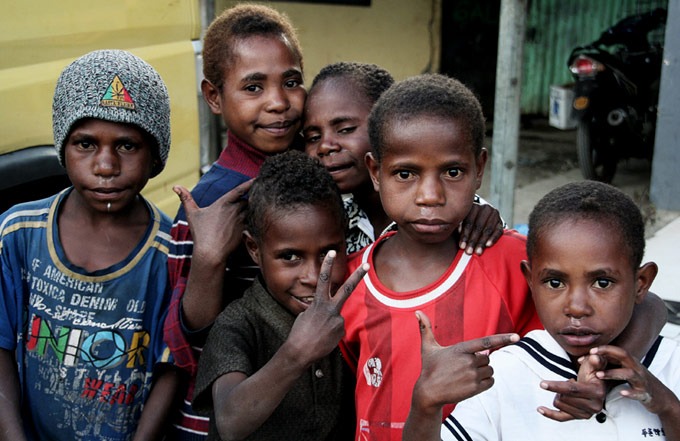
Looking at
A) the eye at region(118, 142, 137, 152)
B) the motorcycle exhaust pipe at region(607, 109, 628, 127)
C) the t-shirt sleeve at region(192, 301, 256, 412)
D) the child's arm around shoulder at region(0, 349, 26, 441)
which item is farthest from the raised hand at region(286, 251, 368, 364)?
the motorcycle exhaust pipe at region(607, 109, 628, 127)

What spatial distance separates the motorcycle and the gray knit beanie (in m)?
5.61

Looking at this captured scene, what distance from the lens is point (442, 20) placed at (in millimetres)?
10273

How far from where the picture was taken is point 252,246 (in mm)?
2264

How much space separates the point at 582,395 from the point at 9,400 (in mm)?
1595

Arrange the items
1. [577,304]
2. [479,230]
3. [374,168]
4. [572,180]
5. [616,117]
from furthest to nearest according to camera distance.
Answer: [572,180]
[616,117]
[374,168]
[479,230]
[577,304]

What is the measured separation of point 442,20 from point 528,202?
376 centimetres

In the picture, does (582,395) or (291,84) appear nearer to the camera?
(582,395)

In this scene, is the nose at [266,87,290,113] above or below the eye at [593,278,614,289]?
above

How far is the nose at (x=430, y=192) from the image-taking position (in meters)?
2.01

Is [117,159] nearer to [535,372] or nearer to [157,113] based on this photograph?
[157,113]

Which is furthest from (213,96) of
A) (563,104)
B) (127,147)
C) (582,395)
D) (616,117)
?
(616,117)

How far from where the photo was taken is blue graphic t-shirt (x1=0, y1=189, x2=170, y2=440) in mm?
2334

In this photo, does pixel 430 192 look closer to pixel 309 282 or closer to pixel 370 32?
pixel 309 282

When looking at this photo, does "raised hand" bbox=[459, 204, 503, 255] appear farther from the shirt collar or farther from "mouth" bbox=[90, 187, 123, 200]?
"mouth" bbox=[90, 187, 123, 200]
